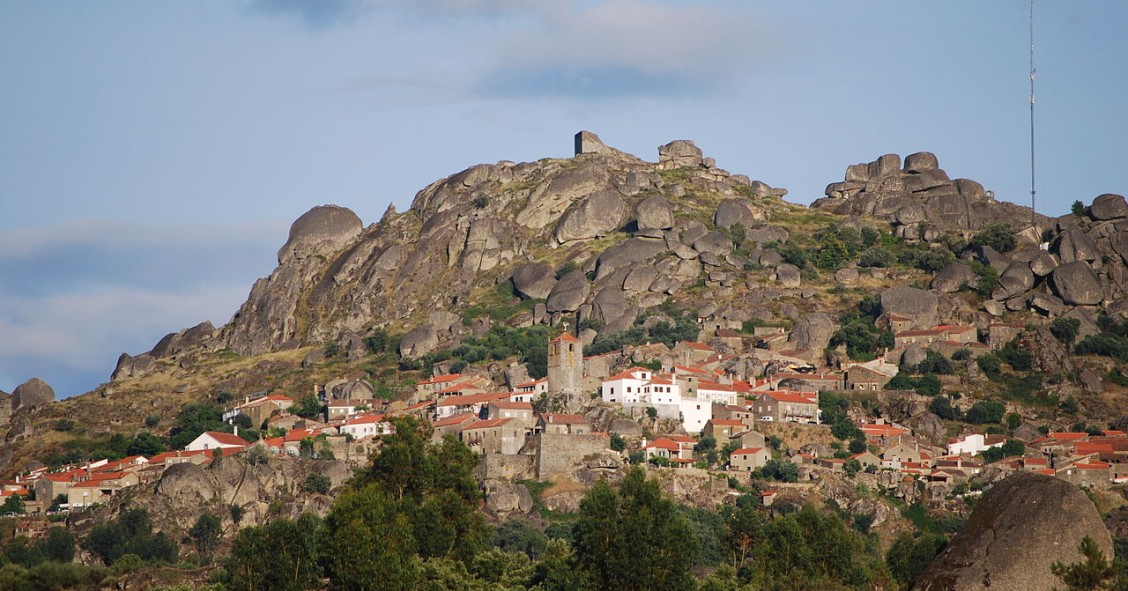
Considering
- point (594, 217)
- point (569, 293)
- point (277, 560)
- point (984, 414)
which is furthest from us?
point (594, 217)

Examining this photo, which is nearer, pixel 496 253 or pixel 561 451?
pixel 561 451

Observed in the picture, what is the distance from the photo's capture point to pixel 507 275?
140500 millimetres

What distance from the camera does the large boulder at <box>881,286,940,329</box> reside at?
120m

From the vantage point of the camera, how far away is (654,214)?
5610 inches

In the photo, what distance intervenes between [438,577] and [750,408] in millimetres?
49342

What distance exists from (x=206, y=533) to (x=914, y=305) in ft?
186

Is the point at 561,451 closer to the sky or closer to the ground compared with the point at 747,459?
closer to the sky

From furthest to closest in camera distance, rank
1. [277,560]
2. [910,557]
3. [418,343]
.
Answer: [418,343] < [910,557] < [277,560]

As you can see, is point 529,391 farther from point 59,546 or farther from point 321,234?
point 321,234

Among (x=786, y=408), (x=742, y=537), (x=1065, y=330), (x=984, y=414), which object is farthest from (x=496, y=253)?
(x=742, y=537)

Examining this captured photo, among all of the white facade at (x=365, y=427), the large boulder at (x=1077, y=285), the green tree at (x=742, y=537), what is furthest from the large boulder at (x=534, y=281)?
the green tree at (x=742, y=537)

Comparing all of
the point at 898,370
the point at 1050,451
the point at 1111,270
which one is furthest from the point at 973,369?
the point at 1111,270

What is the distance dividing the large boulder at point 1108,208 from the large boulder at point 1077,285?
15813mm

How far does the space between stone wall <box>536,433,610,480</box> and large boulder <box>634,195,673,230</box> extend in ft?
163
